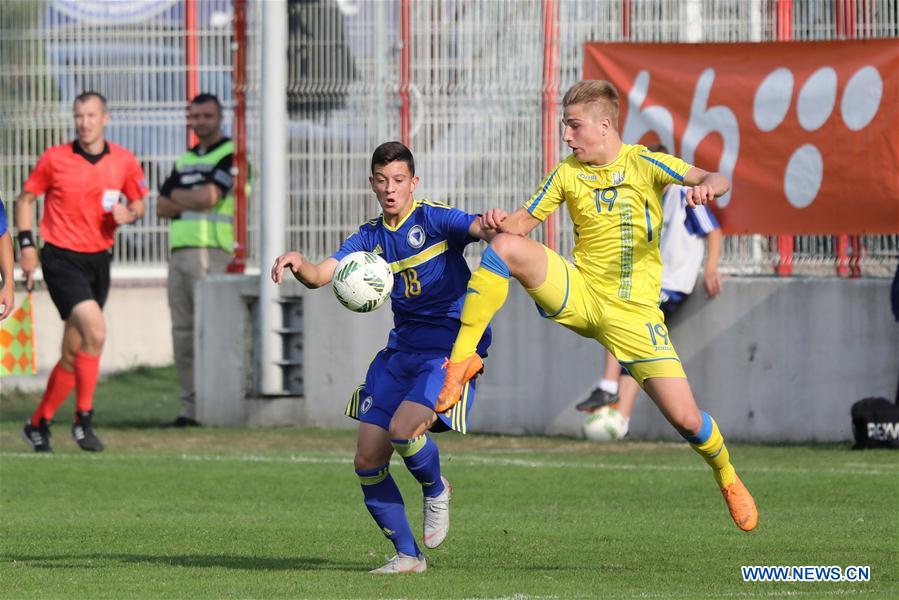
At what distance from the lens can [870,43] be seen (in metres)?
13.5

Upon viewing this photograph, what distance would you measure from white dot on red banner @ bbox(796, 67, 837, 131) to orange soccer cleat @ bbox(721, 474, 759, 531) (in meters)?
6.58

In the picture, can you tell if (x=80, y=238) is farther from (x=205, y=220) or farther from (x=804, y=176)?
(x=804, y=176)

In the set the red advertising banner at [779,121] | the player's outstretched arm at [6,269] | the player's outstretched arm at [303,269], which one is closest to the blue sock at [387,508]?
the player's outstretched arm at [303,269]

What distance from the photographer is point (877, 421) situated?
12.3 meters

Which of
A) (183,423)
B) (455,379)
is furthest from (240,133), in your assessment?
(455,379)

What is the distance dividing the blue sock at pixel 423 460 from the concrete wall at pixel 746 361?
20.3ft

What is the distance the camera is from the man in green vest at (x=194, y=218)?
1514 centimetres

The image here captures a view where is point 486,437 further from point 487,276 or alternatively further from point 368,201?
point 487,276

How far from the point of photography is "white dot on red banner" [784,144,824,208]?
13602mm

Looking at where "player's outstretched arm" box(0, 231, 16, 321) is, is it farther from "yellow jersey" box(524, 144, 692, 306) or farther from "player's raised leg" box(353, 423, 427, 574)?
"yellow jersey" box(524, 144, 692, 306)

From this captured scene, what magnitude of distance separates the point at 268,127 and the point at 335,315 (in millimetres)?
1758

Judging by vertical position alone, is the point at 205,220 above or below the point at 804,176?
below

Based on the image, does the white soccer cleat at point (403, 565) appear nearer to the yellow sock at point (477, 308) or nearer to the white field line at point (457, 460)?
the yellow sock at point (477, 308)

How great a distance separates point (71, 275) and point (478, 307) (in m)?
5.93
